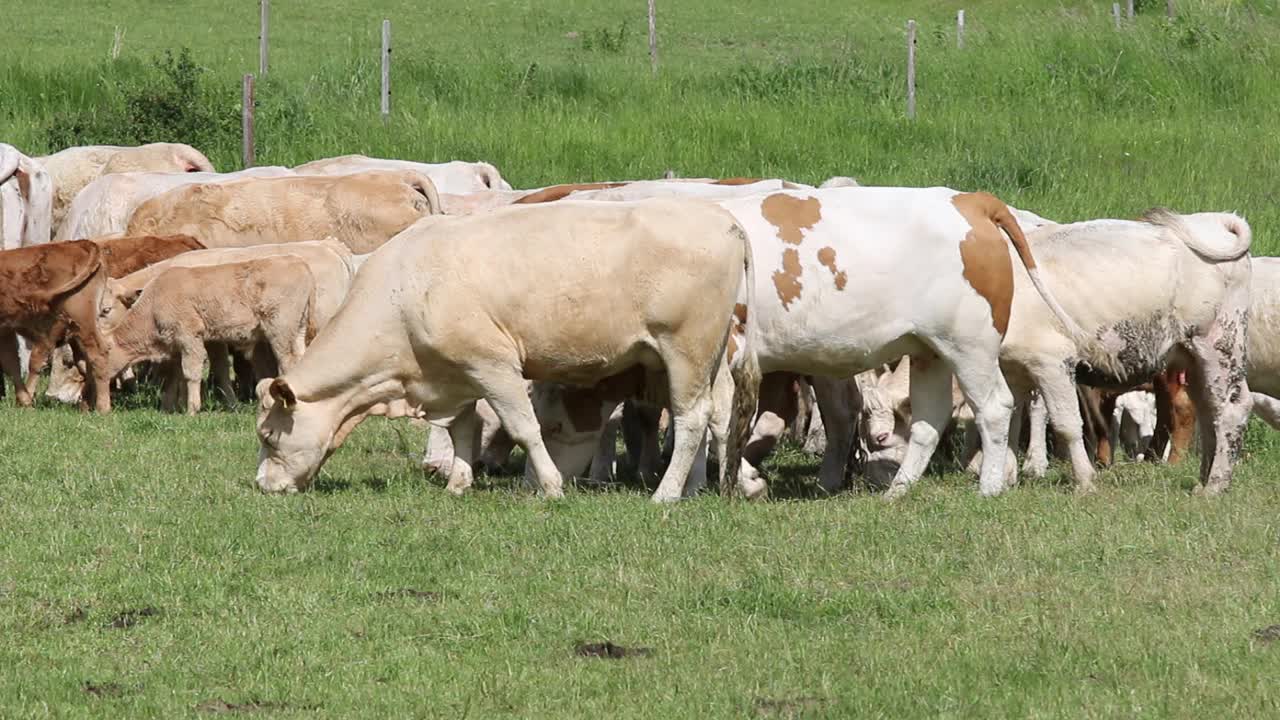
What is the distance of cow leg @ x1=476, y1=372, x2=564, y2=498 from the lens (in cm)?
1128

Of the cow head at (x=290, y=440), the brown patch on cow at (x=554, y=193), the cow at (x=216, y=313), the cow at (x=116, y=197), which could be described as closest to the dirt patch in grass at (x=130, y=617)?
the cow head at (x=290, y=440)

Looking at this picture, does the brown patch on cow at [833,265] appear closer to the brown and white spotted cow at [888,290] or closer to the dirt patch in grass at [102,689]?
the brown and white spotted cow at [888,290]

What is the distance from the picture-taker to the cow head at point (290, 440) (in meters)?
11.5

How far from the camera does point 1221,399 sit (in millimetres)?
11992

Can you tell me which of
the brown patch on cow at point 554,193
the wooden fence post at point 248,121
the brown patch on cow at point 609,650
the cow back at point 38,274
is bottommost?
the wooden fence post at point 248,121

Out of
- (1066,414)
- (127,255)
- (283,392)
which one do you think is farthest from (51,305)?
(1066,414)

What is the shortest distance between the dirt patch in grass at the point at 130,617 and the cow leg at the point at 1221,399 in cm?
673

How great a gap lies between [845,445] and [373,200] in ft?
25.5

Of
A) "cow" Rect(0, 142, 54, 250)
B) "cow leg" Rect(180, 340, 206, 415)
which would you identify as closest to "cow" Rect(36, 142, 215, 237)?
"cow" Rect(0, 142, 54, 250)

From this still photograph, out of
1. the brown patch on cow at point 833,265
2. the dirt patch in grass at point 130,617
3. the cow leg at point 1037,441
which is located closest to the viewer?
the dirt patch in grass at point 130,617

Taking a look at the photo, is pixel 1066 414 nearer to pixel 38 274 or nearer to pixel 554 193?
pixel 554 193

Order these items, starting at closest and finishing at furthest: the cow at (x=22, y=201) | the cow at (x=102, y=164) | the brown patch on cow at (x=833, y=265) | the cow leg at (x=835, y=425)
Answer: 1. the brown patch on cow at (x=833, y=265)
2. the cow leg at (x=835, y=425)
3. the cow at (x=22, y=201)
4. the cow at (x=102, y=164)

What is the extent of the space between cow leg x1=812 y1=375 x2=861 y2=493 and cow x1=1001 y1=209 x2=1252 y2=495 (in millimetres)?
1161

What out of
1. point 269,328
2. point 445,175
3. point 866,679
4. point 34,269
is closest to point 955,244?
point 866,679
